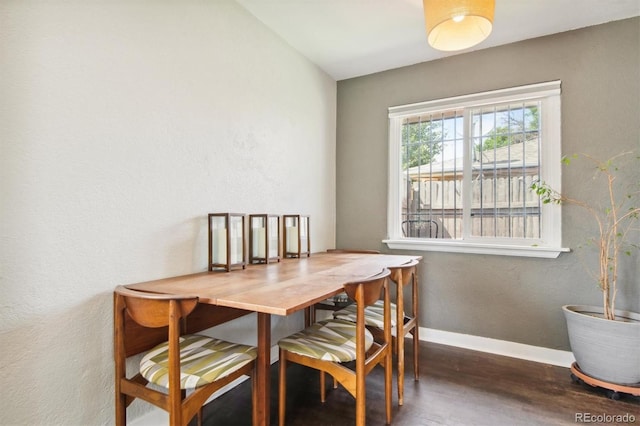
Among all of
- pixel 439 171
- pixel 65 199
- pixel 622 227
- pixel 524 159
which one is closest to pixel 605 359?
pixel 622 227

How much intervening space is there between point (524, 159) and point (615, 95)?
0.68m

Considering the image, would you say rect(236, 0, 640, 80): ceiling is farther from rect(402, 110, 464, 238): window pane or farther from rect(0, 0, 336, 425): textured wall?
rect(402, 110, 464, 238): window pane

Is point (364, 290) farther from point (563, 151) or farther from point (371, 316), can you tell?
point (563, 151)

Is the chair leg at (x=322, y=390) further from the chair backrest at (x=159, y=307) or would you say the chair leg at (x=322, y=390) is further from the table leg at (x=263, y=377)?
the chair backrest at (x=159, y=307)

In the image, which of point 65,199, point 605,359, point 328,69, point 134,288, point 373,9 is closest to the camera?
point 65,199

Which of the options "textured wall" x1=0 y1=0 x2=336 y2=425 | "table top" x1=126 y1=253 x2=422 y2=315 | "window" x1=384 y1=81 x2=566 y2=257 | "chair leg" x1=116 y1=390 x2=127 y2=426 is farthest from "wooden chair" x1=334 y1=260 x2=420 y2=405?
"chair leg" x1=116 y1=390 x2=127 y2=426

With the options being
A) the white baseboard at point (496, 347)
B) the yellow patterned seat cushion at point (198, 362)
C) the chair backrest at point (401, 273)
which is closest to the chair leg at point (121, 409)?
the yellow patterned seat cushion at point (198, 362)

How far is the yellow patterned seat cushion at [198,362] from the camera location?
1207 millimetres

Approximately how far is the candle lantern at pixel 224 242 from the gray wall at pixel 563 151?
161 centimetres

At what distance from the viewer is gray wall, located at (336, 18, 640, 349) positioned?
230cm

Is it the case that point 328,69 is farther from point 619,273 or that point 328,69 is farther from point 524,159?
point 619,273

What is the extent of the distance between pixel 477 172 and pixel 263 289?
2.26 m

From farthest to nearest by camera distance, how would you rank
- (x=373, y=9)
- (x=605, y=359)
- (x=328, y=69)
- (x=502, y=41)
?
(x=328, y=69) → (x=502, y=41) → (x=373, y=9) → (x=605, y=359)

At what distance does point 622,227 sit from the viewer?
2.28 m
